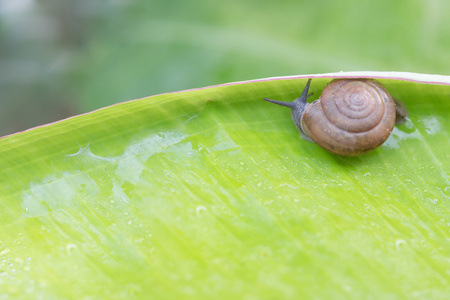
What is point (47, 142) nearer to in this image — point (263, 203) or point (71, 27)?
point (263, 203)

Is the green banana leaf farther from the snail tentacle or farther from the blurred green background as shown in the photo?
the blurred green background

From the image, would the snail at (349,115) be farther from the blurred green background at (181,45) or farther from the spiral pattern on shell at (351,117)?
the blurred green background at (181,45)

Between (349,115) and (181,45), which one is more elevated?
(349,115)

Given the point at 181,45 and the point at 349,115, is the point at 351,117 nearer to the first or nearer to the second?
the point at 349,115

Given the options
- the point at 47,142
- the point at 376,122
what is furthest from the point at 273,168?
the point at 47,142

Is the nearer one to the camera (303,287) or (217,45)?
(303,287)

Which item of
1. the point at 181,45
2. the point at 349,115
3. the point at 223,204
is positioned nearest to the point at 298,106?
the point at 349,115

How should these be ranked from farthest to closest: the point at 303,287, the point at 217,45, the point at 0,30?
the point at 0,30 → the point at 217,45 → the point at 303,287
